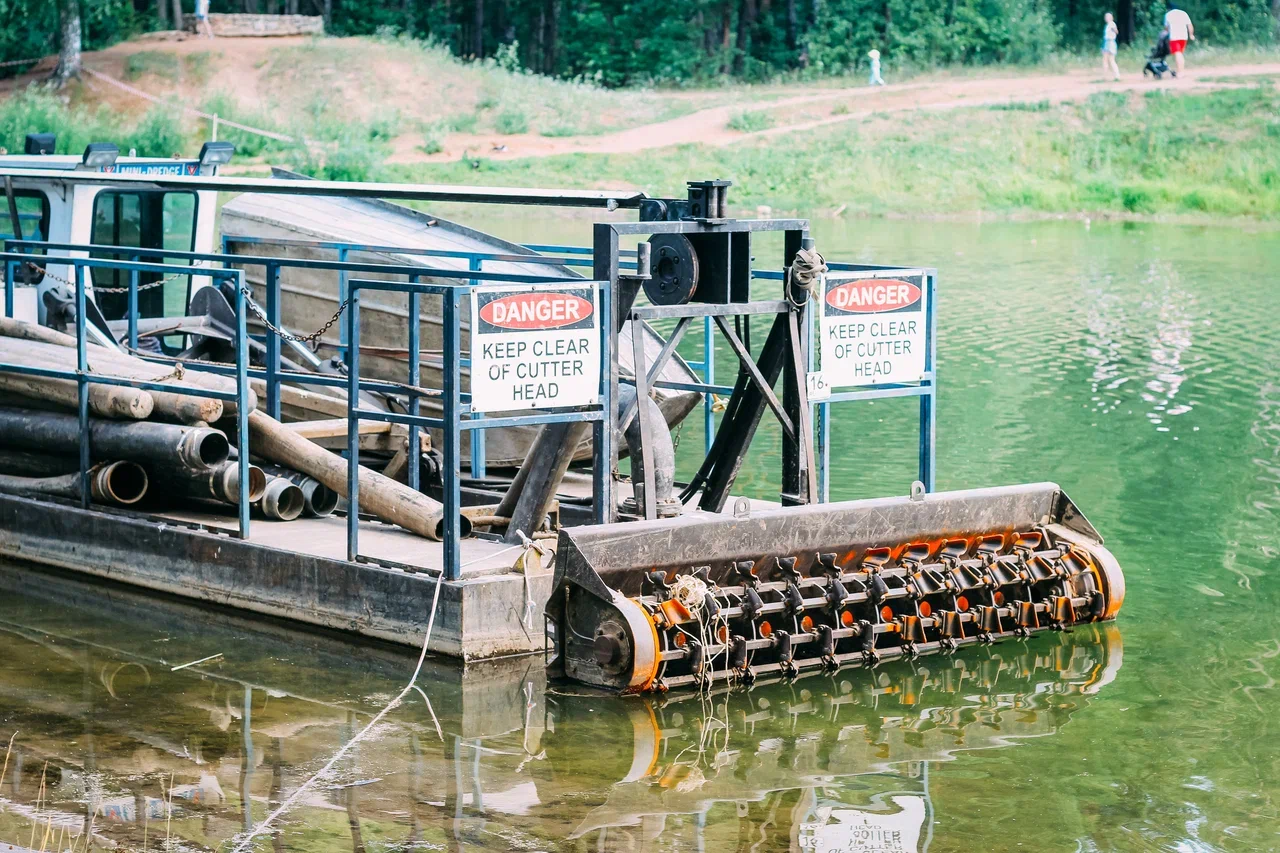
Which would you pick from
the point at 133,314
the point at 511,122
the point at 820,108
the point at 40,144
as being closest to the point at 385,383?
the point at 133,314

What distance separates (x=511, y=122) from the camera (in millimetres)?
47250

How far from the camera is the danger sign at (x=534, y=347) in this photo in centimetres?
885

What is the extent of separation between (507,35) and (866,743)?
6865cm

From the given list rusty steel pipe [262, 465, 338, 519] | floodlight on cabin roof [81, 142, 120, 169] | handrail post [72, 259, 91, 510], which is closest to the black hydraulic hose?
rusty steel pipe [262, 465, 338, 519]

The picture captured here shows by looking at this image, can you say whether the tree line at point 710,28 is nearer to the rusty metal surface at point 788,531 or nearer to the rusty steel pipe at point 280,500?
the rusty steel pipe at point 280,500

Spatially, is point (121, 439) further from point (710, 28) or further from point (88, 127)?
point (710, 28)

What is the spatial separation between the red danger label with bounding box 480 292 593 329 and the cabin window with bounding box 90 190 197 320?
5.39 meters

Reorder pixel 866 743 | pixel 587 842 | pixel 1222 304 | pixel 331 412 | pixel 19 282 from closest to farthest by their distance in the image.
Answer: pixel 587 842, pixel 866 743, pixel 331 412, pixel 19 282, pixel 1222 304

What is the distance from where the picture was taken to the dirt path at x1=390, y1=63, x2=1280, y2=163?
44562mm

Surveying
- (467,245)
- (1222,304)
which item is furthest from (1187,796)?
(1222,304)

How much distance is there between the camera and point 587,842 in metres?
6.88

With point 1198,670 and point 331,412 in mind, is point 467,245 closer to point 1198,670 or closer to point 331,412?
point 331,412

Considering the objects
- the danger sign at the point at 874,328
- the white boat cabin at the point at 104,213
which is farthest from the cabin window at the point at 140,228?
the danger sign at the point at 874,328

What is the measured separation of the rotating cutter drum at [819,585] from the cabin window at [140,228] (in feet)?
20.3
